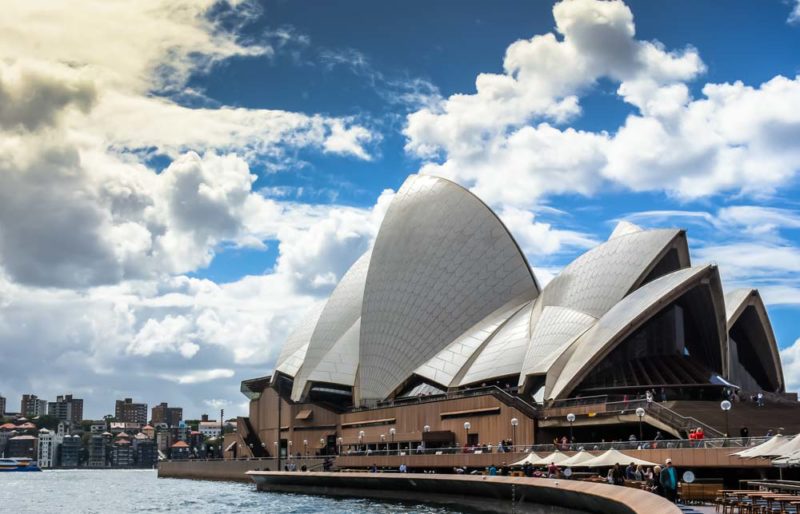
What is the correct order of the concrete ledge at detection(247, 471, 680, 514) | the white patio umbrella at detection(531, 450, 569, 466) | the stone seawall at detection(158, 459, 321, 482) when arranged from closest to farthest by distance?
the concrete ledge at detection(247, 471, 680, 514), the white patio umbrella at detection(531, 450, 569, 466), the stone seawall at detection(158, 459, 321, 482)

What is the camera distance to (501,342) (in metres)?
49.1

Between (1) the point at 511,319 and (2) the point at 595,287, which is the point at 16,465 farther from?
(2) the point at 595,287

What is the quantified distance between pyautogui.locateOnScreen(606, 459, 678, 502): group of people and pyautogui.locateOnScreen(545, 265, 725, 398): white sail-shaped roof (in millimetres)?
10980

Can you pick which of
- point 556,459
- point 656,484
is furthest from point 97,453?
point 656,484

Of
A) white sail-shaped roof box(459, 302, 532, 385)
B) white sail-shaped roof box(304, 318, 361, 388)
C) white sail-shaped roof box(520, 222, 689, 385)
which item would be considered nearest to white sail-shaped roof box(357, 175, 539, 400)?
white sail-shaped roof box(459, 302, 532, 385)

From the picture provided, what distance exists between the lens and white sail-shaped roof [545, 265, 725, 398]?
40625 millimetres

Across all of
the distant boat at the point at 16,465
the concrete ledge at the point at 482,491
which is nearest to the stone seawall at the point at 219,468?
the concrete ledge at the point at 482,491

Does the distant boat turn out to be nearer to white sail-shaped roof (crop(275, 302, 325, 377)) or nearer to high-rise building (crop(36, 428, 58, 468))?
high-rise building (crop(36, 428, 58, 468))

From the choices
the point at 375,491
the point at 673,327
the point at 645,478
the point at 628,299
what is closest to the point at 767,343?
the point at 673,327

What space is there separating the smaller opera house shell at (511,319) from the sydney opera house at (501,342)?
9 centimetres

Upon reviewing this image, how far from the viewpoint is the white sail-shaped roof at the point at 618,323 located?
40.6 metres

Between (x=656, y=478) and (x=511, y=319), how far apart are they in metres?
27.5

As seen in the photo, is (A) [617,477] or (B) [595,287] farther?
(B) [595,287]

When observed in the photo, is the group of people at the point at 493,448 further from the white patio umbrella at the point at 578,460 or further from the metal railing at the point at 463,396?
the white patio umbrella at the point at 578,460
